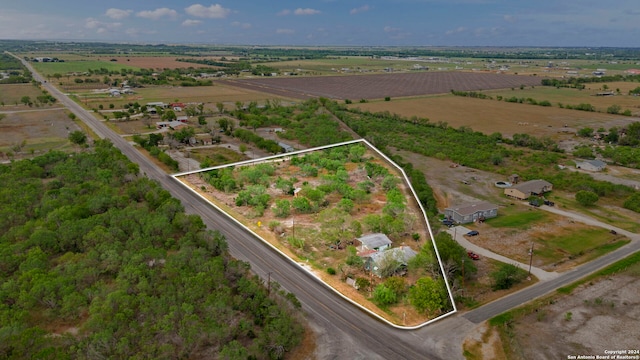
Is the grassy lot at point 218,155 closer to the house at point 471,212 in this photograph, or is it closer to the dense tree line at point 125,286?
the dense tree line at point 125,286

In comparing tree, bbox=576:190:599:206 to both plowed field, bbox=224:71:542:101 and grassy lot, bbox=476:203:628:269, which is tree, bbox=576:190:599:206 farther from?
plowed field, bbox=224:71:542:101

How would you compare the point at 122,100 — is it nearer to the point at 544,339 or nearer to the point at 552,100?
the point at 544,339

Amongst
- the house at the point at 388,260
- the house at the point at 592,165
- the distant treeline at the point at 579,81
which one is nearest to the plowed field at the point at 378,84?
the distant treeline at the point at 579,81

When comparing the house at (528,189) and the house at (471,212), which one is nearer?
the house at (471,212)

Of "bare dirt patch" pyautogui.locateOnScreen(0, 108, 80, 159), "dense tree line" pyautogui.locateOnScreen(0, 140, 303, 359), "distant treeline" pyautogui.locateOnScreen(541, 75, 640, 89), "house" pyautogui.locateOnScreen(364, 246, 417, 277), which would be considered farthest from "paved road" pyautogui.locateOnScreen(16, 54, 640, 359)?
"distant treeline" pyautogui.locateOnScreen(541, 75, 640, 89)

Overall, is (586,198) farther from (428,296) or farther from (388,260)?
(428,296)

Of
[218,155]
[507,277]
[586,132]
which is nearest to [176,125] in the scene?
[218,155]
